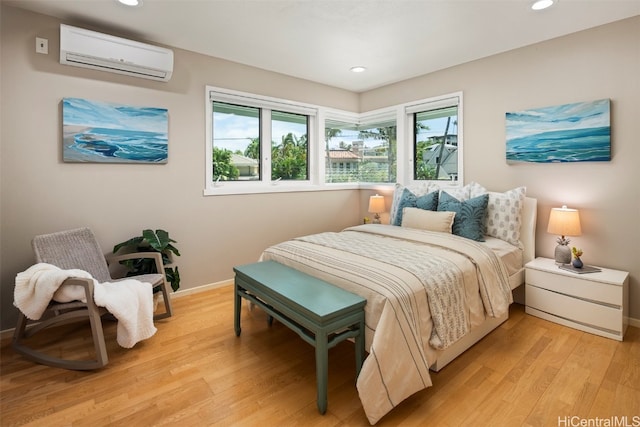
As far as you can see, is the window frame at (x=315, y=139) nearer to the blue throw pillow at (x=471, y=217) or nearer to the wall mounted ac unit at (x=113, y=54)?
the wall mounted ac unit at (x=113, y=54)

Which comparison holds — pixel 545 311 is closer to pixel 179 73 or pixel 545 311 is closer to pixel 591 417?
pixel 591 417

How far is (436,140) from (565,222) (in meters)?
1.82

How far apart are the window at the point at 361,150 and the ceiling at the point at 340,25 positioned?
1230mm

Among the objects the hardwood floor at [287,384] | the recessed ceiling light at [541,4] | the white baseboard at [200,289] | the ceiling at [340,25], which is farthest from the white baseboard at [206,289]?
the recessed ceiling light at [541,4]

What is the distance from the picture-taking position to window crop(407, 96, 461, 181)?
3.93 metres

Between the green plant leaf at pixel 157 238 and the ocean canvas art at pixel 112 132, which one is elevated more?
the ocean canvas art at pixel 112 132

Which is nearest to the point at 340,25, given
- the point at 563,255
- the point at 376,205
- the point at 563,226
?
the point at 376,205

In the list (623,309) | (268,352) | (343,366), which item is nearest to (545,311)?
(623,309)

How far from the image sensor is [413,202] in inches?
139

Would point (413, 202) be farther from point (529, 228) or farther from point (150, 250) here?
point (150, 250)

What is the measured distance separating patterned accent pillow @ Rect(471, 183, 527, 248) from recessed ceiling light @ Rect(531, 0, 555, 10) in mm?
1479

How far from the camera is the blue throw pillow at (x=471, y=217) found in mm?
3000

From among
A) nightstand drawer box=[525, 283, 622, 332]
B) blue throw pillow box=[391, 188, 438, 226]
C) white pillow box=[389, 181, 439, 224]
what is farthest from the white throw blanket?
nightstand drawer box=[525, 283, 622, 332]

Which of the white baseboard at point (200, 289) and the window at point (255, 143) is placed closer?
the white baseboard at point (200, 289)
